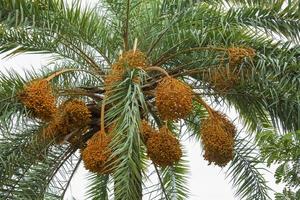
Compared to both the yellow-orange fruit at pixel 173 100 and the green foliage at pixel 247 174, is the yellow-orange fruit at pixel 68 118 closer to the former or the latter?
the yellow-orange fruit at pixel 173 100

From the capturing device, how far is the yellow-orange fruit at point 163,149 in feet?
25.2

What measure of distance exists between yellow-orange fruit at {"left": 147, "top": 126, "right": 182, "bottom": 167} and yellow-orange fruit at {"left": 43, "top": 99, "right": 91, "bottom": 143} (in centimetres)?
89

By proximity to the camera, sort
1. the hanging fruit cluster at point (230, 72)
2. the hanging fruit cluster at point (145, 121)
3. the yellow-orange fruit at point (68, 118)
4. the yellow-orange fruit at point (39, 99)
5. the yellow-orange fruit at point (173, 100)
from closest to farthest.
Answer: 1. the yellow-orange fruit at point (173, 100)
2. the hanging fruit cluster at point (145, 121)
3. the yellow-orange fruit at point (39, 99)
4. the hanging fruit cluster at point (230, 72)
5. the yellow-orange fruit at point (68, 118)

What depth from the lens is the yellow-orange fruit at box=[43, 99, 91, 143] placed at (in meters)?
8.16

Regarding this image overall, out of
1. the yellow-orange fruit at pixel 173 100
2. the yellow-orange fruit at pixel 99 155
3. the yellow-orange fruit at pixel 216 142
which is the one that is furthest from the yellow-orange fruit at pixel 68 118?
the yellow-orange fruit at pixel 216 142

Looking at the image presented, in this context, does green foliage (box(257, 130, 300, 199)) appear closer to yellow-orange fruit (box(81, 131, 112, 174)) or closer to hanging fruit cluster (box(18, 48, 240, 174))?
hanging fruit cluster (box(18, 48, 240, 174))

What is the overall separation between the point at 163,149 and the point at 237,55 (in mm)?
1228

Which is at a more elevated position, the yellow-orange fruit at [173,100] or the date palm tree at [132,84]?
the date palm tree at [132,84]

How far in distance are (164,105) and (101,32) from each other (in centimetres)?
246

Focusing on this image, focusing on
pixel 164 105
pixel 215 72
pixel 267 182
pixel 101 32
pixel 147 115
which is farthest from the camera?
pixel 267 182

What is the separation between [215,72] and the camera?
26.9 feet

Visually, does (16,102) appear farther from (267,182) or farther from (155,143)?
(267,182)

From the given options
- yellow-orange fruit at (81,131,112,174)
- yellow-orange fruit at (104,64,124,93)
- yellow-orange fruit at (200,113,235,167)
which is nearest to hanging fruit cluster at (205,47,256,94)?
yellow-orange fruit at (200,113,235,167)

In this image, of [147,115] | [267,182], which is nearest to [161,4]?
[147,115]
